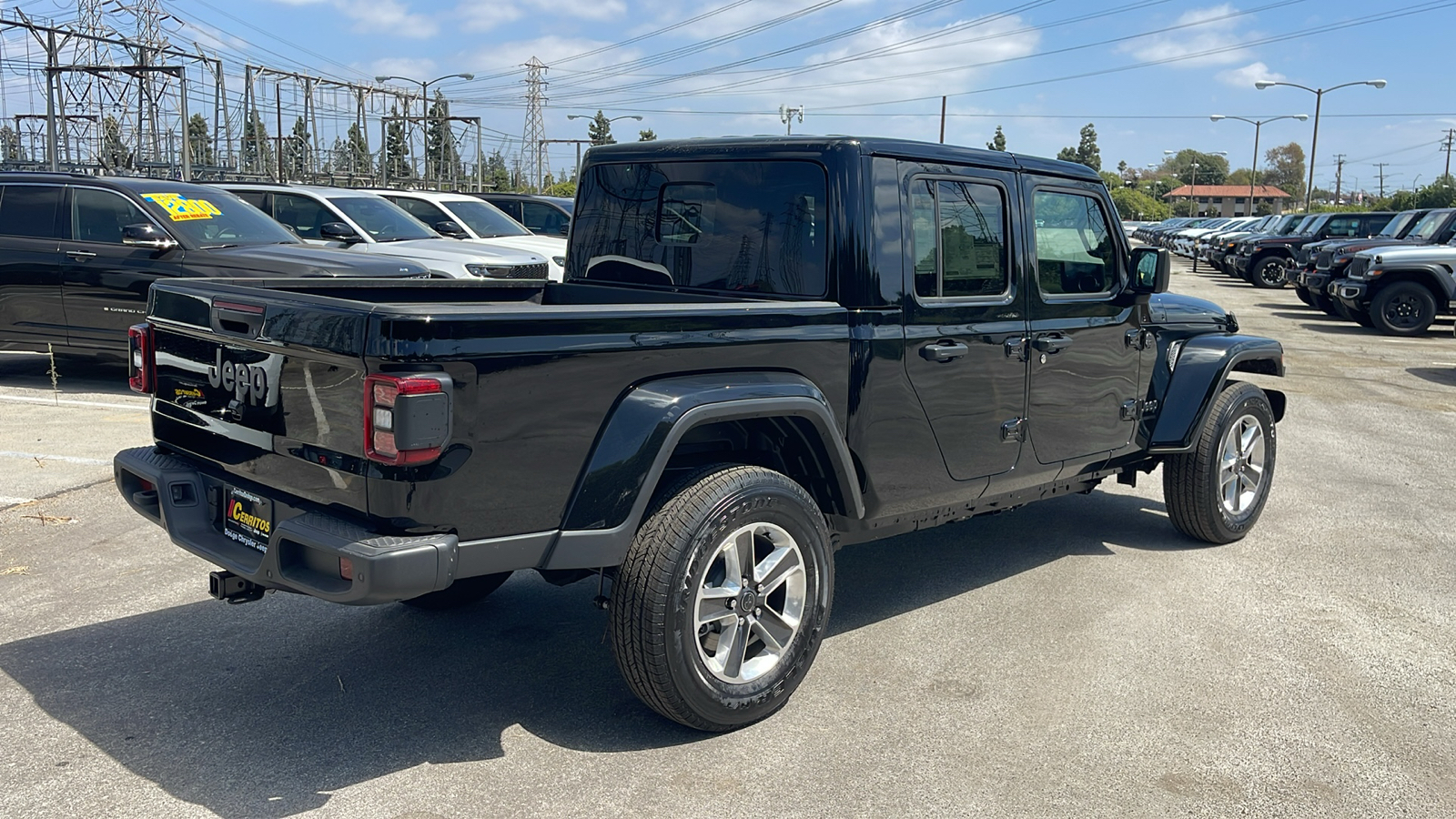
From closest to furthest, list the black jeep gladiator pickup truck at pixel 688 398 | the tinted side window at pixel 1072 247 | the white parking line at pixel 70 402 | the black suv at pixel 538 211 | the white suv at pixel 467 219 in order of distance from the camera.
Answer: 1. the black jeep gladiator pickup truck at pixel 688 398
2. the tinted side window at pixel 1072 247
3. the white parking line at pixel 70 402
4. the white suv at pixel 467 219
5. the black suv at pixel 538 211

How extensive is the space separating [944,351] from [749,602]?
1.29m

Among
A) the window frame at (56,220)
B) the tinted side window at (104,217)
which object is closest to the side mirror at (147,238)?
the tinted side window at (104,217)

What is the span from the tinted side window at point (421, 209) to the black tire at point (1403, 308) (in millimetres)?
13973

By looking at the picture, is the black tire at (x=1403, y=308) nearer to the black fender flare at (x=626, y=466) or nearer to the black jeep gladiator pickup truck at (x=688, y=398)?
the black jeep gladiator pickup truck at (x=688, y=398)

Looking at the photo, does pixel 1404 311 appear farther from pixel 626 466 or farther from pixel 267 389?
pixel 267 389

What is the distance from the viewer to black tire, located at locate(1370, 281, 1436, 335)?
1767cm

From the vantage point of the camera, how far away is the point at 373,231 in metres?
12.9

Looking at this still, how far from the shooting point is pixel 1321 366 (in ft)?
45.9

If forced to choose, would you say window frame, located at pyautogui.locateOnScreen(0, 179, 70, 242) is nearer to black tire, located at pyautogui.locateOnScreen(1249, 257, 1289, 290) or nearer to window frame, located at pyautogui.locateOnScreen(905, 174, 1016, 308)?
window frame, located at pyautogui.locateOnScreen(905, 174, 1016, 308)

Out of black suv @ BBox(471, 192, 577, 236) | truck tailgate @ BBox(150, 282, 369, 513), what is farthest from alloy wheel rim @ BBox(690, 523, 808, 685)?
black suv @ BBox(471, 192, 577, 236)

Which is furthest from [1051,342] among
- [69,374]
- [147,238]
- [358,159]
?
[358,159]

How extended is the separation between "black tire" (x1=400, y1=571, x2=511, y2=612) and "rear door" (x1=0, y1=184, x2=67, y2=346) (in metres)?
6.78

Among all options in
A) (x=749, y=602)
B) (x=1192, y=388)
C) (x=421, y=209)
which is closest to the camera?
(x=749, y=602)

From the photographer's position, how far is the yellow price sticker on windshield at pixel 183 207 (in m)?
9.85
